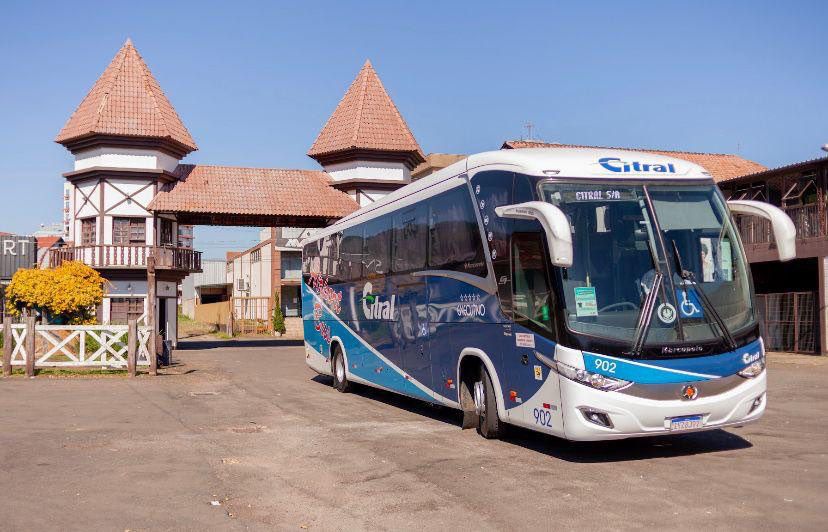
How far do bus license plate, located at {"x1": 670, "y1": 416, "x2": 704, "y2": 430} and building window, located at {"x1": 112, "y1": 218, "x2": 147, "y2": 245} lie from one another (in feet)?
101

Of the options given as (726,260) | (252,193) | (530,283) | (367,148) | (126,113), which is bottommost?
(530,283)

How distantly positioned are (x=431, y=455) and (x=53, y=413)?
729 centimetres

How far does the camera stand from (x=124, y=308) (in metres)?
36.2

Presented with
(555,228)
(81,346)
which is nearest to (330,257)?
(81,346)

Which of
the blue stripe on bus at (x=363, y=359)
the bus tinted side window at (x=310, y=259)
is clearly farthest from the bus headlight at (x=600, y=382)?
the bus tinted side window at (x=310, y=259)

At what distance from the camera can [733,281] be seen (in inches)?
370

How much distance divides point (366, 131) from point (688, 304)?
97.8 ft

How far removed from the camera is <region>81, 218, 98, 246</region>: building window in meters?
36.2

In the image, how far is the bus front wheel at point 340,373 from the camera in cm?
1781

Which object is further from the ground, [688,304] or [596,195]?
[596,195]

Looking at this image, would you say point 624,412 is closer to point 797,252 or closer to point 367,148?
point 797,252

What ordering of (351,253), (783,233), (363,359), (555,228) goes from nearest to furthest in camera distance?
(555,228) < (783,233) < (363,359) < (351,253)

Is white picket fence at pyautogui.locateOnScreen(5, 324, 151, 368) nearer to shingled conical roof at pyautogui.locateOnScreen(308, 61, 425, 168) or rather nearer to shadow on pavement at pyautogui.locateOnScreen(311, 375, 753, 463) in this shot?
shadow on pavement at pyautogui.locateOnScreen(311, 375, 753, 463)

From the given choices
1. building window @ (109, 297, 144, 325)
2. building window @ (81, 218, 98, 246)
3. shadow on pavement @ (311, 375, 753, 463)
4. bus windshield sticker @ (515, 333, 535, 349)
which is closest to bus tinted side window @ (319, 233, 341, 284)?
shadow on pavement @ (311, 375, 753, 463)
